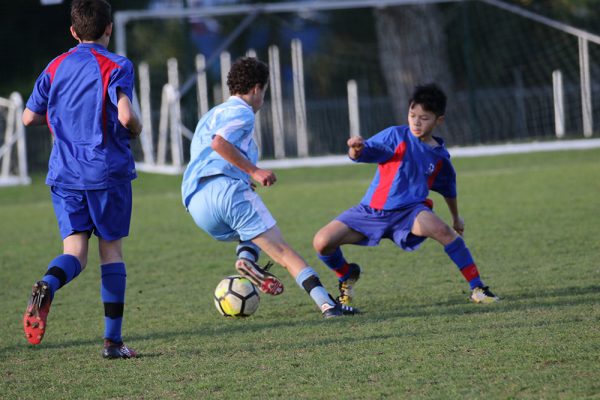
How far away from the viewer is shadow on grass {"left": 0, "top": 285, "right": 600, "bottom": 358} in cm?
509

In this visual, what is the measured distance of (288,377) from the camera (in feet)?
13.2

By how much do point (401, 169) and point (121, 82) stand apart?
1.95m

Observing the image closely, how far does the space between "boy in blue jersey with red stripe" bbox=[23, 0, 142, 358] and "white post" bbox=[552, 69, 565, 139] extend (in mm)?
13107

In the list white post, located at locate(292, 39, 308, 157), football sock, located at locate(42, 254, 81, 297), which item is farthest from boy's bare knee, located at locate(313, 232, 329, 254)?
white post, located at locate(292, 39, 308, 157)

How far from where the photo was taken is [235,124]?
5.24 meters

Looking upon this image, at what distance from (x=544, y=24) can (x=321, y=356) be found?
557 inches

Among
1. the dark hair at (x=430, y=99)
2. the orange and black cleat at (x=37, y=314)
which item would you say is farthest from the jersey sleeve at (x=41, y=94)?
the dark hair at (x=430, y=99)

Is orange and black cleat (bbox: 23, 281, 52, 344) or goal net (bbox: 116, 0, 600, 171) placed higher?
goal net (bbox: 116, 0, 600, 171)

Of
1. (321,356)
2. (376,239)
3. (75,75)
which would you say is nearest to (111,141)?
(75,75)

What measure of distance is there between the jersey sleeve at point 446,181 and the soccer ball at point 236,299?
131 centimetres

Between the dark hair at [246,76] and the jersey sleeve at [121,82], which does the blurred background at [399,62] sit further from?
the jersey sleeve at [121,82]

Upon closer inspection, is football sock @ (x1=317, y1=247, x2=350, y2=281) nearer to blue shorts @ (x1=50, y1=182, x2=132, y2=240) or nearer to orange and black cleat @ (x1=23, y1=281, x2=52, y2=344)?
blue shorts @ (x1=50, y1=182, x2=132, y2=240)

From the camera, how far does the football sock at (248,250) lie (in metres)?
5.68

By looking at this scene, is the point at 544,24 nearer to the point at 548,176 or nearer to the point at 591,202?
the point at 548,176
